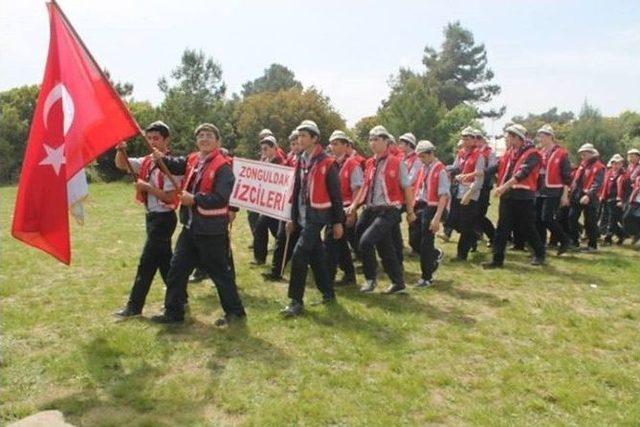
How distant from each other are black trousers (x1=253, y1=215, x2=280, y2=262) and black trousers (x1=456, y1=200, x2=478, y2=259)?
10.6 ft

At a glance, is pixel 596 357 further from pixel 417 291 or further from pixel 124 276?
pixel 124 276

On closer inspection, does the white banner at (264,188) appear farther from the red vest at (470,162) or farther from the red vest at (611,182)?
the red vest at (611,182)

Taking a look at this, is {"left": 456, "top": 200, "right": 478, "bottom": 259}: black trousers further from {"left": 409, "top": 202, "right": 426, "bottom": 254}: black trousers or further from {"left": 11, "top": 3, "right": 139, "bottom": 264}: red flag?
{"left": 11, "top": 3, "right": 139, "bottom": 264}: red flag

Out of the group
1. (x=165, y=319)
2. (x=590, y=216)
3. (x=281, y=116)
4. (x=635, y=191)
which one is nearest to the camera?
(x=165, y=319)

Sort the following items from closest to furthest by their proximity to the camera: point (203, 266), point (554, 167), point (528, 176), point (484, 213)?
point (203, 266) < point (528, 176) < point (554, 167) < point (484, 213)

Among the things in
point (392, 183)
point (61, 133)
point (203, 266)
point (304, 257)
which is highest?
point (61, 133)

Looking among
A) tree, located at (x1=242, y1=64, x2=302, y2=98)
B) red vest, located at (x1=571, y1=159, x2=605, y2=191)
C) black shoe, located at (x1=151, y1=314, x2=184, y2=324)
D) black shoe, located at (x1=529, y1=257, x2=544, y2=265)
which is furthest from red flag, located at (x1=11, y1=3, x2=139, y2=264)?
tree, located at (x1=242, y1=64, x2=302, y2=98)

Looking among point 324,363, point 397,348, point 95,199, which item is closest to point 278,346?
point 324,363

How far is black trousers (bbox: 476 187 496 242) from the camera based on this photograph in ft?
38.0

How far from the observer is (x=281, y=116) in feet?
165

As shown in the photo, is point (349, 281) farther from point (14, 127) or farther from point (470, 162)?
point (14, 127)

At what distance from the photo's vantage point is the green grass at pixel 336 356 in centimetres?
494

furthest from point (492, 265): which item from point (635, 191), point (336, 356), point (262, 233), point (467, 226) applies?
point (336, 356)

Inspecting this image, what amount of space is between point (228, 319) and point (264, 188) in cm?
222
